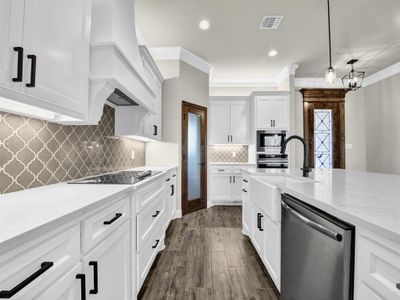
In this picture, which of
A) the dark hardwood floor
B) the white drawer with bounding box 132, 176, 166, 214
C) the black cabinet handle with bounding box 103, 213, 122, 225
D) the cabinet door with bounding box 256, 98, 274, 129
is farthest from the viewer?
the cabinet door with bounding box 256, 98, 274, 129

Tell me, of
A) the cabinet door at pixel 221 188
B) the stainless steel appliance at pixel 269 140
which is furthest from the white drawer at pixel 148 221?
the stainless steel appliance at pixel 269 140

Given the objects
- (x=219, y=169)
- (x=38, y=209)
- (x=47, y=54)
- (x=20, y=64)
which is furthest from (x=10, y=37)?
(x=219, y=169)

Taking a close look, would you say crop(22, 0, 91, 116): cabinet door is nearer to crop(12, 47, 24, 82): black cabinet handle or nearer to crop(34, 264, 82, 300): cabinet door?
crop(12, 47, 24, 82): black cabinet handle

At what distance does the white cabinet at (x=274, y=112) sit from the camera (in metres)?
5.07

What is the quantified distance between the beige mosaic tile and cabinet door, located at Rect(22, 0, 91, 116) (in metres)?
4.42

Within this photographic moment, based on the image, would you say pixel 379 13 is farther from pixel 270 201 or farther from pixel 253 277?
pixel 253 277

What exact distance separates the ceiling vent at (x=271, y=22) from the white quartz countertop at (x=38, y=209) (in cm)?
319

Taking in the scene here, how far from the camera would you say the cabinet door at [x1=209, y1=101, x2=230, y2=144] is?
5453mm

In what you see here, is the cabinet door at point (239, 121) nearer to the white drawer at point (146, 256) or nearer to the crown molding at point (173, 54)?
the crown molding at point (173, 54)

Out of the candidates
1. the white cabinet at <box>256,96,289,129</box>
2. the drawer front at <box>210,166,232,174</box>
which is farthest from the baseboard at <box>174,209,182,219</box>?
the white cabinet at <box>256,96,289,129</box>

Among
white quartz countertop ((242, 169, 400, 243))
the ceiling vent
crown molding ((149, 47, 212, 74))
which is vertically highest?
the ceiling vent

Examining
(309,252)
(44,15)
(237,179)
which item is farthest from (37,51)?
(237,179)

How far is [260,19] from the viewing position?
330 cm

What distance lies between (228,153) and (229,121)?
0.80 metres
